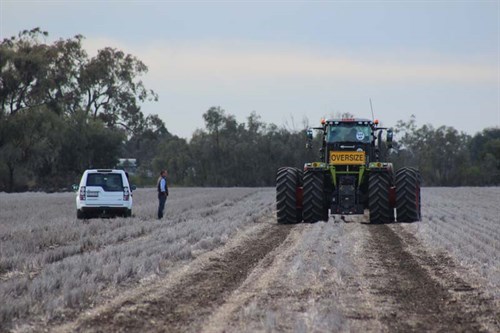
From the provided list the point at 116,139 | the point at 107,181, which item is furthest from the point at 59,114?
the point at 107,181

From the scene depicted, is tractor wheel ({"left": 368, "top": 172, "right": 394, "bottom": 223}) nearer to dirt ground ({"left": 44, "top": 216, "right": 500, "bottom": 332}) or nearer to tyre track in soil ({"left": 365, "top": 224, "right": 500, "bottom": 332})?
dirt ground ({"left": 44, "top": 216, "right": 500, "bottom": 332})

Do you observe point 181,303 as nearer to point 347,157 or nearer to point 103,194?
point 347,157

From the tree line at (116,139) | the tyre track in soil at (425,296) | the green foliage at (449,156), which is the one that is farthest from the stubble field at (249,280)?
the green foliage at (449,156)

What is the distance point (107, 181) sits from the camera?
91.4 ft

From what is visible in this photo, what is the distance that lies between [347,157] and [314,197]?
142 cm

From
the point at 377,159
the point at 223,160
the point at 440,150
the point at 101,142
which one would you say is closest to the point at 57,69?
the point at 101,142

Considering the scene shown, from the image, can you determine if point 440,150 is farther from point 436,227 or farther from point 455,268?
point 455,268

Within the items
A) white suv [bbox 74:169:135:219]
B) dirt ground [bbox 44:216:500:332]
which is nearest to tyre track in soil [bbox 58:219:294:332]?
dirt ground [bbox 44:216:500:332]

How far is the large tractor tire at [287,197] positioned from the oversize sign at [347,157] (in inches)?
46.0

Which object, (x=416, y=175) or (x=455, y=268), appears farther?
(x=416, y=175)

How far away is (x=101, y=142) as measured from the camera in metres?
86.7

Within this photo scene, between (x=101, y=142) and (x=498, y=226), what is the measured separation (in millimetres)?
66320

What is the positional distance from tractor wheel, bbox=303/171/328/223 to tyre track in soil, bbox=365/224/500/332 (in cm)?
607

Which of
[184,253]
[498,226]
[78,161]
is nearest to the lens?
[184,253]
